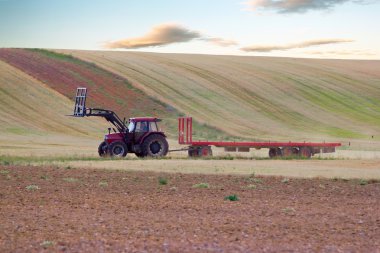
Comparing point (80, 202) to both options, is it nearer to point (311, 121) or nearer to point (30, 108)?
point (30, 108)

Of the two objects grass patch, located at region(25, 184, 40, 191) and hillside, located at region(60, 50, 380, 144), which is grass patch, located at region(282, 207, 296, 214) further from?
hillside, located at region(60, 50, 380, 144)

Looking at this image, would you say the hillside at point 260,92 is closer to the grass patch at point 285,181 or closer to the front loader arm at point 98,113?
the front loader arm at point 98,113

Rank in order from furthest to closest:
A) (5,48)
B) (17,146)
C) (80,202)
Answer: (5,48) < (17,146) < (80,202)

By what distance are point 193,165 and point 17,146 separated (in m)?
18.3

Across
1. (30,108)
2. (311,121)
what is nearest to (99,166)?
(30,108)

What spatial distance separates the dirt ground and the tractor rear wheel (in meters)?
11.6

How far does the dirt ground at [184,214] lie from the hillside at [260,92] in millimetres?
38287

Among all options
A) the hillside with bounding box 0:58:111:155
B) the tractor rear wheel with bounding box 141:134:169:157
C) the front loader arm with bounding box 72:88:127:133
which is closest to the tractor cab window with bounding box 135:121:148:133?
the tractor rear wheel with bounding box 141:134:169:157

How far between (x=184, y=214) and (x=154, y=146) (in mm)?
22564

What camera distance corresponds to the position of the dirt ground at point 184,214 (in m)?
13.9

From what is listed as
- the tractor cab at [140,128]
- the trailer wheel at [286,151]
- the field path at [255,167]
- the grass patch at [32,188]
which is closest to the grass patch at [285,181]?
the field path at [255,167]

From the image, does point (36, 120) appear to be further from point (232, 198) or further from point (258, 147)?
point (232, 198)

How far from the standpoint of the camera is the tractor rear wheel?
40344 millimetres

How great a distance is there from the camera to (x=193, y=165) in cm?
3562
